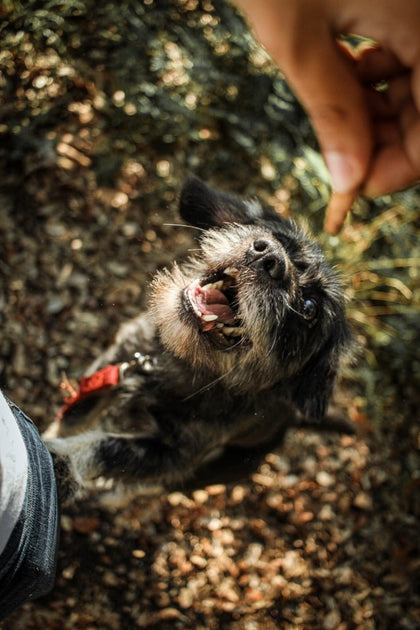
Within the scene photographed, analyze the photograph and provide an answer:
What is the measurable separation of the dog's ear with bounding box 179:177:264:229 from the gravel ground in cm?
85

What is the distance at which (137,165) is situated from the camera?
3732mm

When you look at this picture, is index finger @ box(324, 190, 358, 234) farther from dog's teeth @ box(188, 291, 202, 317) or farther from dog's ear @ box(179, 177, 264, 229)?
dog's teeth @ box(188, 291, 202, 317)

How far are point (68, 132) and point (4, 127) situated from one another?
22.7 inches

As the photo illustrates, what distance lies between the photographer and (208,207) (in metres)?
2.52

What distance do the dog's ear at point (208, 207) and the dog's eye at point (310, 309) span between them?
0.47 m

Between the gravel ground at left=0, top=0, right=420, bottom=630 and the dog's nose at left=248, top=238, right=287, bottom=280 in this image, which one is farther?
the gravel ground at left=0, top=0, right=420, bottom=630

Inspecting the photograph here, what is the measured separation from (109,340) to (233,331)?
138 centimetres

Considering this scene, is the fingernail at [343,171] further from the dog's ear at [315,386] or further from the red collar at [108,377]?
the red collar at [108,377]

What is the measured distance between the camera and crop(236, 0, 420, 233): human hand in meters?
1.67

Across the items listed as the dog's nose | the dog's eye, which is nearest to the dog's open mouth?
the dog's nose

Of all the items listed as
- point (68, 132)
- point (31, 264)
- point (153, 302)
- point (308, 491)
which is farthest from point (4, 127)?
point (308, 491)

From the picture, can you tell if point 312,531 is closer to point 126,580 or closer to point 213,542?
point 213,542

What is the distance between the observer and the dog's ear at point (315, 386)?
2428mm

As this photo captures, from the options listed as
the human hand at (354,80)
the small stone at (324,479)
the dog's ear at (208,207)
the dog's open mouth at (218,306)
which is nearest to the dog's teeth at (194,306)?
the dog's open mouth at (218,306)
